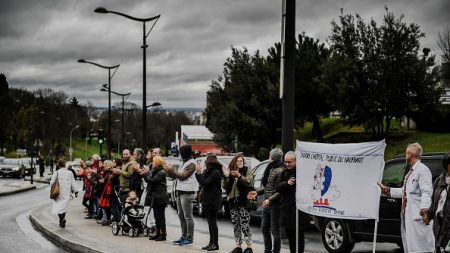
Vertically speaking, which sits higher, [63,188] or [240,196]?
[240,196]

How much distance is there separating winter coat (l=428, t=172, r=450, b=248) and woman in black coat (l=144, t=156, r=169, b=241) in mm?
6697

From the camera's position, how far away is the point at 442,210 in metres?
8.31

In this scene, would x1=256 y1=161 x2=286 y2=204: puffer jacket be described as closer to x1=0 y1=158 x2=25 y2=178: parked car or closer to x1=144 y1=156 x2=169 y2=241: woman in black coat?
x1=144 y1=156 x2=169 y2=241: woman in black coat

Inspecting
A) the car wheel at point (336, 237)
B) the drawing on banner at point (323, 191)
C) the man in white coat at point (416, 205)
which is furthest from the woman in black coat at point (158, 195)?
the man in white coat at point (416, 205)

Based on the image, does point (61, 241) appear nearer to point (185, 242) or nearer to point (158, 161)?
point (158, 161)

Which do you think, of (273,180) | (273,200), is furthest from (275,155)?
(273,200)

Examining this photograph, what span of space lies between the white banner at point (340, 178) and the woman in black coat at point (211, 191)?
2.53 metres

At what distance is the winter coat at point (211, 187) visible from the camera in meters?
12.6

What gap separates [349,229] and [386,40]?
2875 cm

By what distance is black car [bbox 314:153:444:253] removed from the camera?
12.2 meters

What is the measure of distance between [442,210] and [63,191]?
11627mm

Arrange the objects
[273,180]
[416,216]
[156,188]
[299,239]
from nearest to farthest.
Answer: [416,216] → [299,239] → [273,180] → [156,188]

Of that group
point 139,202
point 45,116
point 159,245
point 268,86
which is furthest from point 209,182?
point 45,116

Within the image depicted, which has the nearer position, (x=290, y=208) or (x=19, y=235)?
(x=290, y=208)
